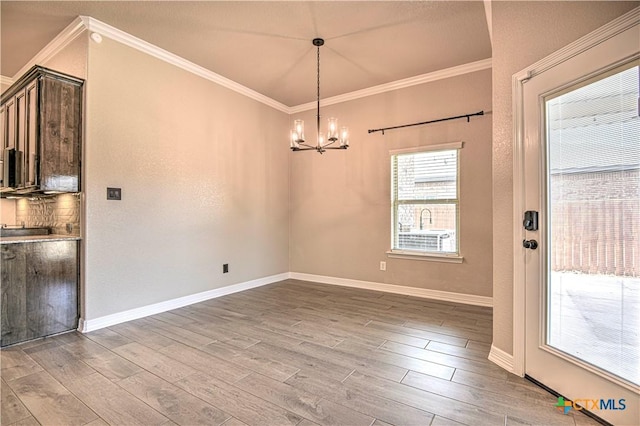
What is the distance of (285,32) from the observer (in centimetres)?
314

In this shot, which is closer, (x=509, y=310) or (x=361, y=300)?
(x=509, y=310)

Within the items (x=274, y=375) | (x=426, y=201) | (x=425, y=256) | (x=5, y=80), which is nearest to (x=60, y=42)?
(x=5, y=80)

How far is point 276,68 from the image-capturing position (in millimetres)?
3943

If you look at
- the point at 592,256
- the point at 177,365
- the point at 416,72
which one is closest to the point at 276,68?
the point at 416,72

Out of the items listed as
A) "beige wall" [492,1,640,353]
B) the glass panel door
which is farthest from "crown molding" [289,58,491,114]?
the glass panel door

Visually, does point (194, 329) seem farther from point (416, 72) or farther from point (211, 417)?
point (416, 72)

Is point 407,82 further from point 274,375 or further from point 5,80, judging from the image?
point 5,80

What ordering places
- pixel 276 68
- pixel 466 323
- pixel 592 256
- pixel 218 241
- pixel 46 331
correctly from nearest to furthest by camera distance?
pixel 592 256 → pixel 46 331 → pixel 466 323 → pixel 276 68 → pixel 218 241

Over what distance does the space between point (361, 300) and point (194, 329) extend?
2.02 meters

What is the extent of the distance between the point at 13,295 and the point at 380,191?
13.5 feet

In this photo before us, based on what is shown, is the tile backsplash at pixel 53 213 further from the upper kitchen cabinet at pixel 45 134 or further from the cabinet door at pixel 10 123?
the cabinet door at pixel 10 123

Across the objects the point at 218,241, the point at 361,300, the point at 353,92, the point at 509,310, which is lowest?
the point at 361,300

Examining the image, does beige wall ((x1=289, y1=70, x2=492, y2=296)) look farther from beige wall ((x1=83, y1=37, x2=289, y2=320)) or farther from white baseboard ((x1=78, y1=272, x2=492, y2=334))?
beige wall ((x1=83, y1=37, x2=289, y2=320))

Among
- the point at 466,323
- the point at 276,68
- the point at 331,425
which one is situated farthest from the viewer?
the point at 276,68
